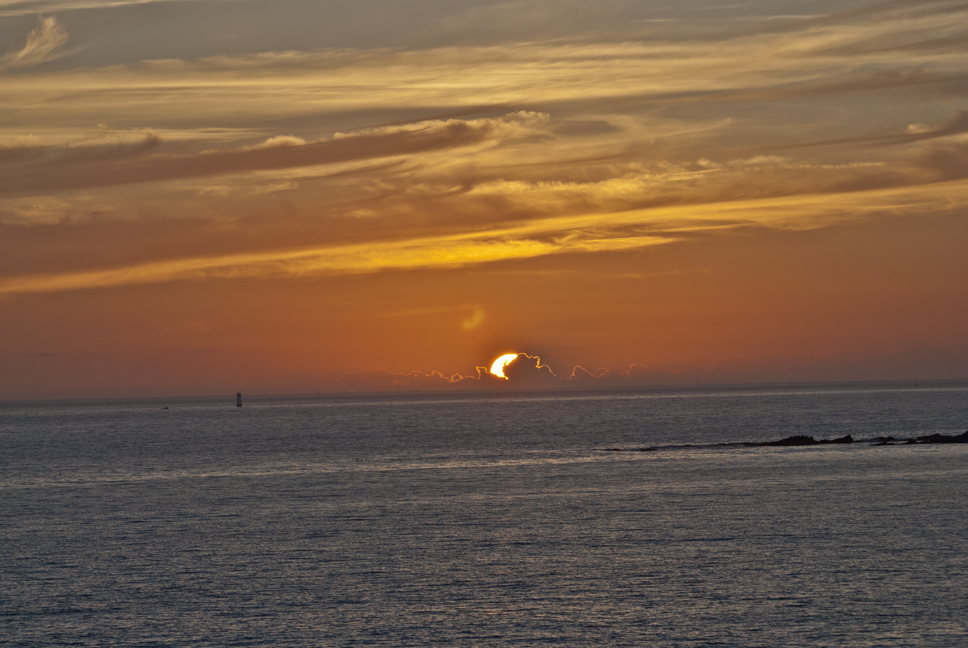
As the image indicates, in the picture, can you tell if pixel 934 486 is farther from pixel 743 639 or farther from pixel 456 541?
pixel 743 639

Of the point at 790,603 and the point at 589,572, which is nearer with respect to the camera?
the point at 790,603

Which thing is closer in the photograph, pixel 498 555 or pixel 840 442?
pixel 498 555

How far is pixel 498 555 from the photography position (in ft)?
143

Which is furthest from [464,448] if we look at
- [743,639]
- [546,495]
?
[743,639]

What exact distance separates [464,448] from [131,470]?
142 feet

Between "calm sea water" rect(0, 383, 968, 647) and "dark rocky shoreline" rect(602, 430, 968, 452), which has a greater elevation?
"calm sea water" rect(0, 383, 968, 647)

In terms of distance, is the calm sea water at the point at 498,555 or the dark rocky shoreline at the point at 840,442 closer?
the calm sea water at the point at 498,555

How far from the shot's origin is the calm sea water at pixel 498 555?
103 ft

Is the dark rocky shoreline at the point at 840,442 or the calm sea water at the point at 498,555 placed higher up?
the calm sea water at the point at 498,555

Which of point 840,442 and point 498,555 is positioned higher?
point 498,555

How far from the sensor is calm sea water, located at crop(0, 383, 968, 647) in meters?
31.5

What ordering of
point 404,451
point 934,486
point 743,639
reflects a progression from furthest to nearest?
point 404,451 → point 934,486 → point 743,639

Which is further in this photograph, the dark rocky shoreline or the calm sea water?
the dark rocky shoreline

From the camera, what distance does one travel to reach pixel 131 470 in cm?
10025
